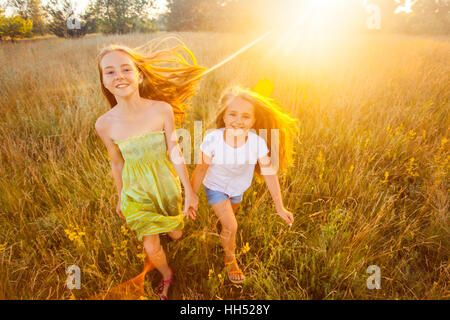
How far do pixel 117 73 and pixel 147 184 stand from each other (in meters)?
0.70

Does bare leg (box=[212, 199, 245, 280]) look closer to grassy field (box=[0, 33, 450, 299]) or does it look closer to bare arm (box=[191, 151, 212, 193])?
grassy field (box=[0, 33, 450, 299])

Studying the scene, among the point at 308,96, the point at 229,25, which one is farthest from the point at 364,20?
the point at 229,25

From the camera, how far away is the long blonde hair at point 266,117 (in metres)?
1.44

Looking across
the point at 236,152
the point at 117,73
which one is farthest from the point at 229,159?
the point at 117,73

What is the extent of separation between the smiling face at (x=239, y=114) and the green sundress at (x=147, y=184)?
46cm

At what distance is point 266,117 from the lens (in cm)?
154

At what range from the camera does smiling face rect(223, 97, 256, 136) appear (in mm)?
1398

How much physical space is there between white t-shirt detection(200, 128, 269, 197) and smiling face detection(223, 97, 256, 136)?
0.11 meters

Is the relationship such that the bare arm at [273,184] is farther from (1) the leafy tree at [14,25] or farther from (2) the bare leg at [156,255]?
(1) the leafy tree at [14,25]

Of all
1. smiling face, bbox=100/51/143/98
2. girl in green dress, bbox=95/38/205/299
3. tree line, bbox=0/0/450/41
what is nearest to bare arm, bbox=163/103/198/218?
girl in green dress, bbox=95/38/205/299

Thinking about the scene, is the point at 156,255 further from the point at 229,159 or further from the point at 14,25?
the point at 14,25

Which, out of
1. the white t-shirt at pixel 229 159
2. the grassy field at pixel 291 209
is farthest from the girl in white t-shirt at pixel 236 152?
the grassy field at pixel 291 209
